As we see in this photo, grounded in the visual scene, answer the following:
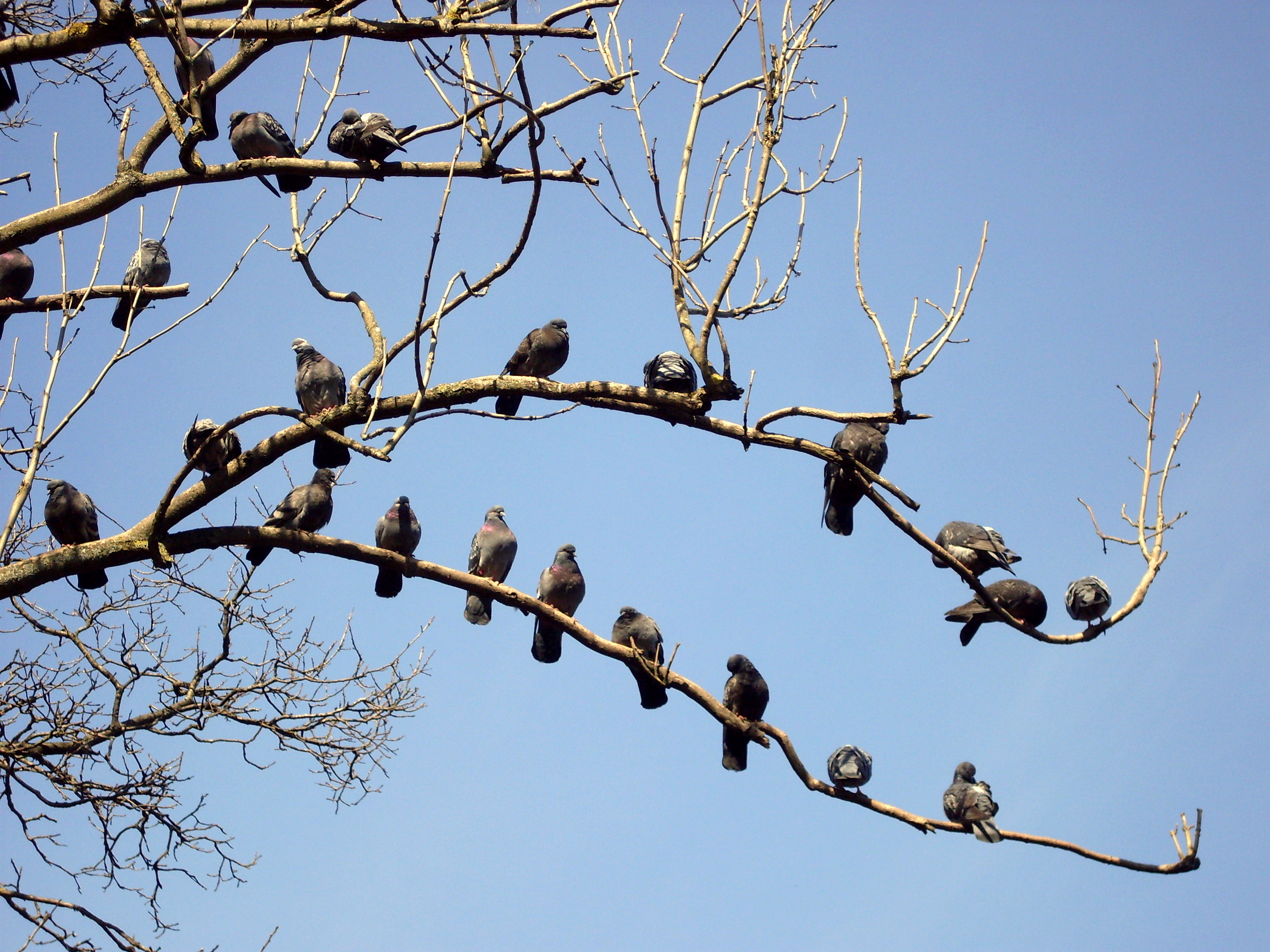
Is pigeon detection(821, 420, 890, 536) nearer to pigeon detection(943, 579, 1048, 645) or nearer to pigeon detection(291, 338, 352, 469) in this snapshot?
pigeon detection(943, 579, 1048, 645)

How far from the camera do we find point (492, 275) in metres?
4.75

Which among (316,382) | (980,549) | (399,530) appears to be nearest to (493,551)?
(399,530)

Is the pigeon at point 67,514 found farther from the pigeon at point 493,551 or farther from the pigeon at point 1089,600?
the pigeon at point 1089,600

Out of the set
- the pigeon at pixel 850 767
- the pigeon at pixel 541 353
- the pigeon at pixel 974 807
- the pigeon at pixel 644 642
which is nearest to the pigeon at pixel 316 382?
the pigeon at pixel 541 353

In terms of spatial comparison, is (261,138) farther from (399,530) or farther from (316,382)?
(399,530)

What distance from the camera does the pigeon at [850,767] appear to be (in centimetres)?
539

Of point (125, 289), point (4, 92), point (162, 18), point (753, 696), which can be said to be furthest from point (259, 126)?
point (753, 696)

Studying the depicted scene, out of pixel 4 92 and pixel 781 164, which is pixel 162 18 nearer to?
pixel 4 92

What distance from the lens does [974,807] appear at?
17.8 feet

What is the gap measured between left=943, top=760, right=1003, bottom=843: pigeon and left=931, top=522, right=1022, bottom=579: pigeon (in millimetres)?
1133

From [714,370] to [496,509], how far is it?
2814 millimetres

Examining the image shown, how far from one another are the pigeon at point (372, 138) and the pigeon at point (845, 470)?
2659 millimetres

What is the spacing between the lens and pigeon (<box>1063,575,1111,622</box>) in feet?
18.6

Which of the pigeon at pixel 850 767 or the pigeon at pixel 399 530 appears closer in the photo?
the pigeon at pixel 850 767
